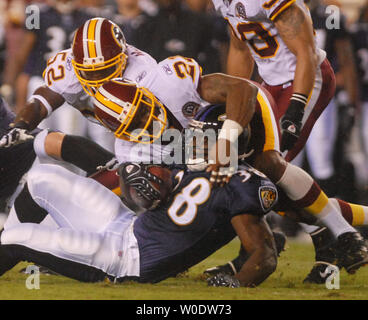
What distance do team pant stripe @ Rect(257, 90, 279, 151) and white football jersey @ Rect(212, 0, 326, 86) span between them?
409 mm

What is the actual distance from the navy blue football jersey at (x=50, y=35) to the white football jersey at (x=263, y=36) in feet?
2.74

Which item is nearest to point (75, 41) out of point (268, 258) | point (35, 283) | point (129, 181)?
point (129, 181)

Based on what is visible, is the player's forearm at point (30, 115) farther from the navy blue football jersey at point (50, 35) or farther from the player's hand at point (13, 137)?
the navy blue football jersey at point (50, 35)

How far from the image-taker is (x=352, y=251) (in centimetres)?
317

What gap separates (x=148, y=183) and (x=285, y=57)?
1098mm

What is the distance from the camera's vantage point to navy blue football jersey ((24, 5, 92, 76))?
13.3 ft

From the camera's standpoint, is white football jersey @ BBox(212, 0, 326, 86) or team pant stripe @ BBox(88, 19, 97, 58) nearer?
team pant stripe @ BBox(88, 19, 97, 58)

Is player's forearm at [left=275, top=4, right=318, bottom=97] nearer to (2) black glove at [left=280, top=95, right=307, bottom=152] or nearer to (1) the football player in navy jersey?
(2) black glove at [left=280, top=95, right=307, bottom=152]

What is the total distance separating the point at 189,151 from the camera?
3096 mm

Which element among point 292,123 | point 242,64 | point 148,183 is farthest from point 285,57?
point 148,183

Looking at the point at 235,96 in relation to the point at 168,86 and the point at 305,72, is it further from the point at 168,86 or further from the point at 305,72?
the point at 305,72

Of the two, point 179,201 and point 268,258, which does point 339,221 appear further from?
point 179,201

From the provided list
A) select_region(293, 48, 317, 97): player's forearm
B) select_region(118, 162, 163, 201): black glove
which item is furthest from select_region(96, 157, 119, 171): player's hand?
select_region(293, 48, 317, 97): player's forearm
